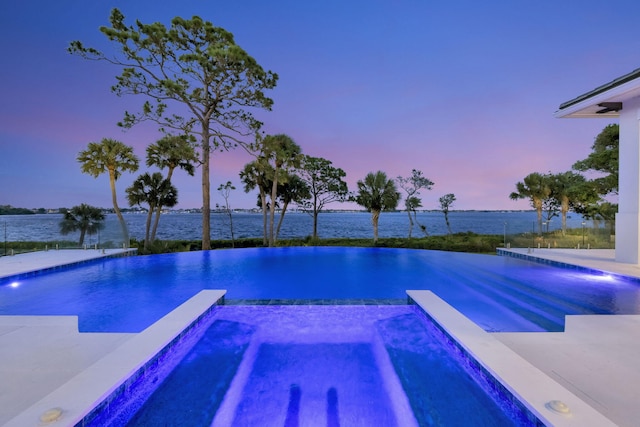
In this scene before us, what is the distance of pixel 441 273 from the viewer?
8.19m

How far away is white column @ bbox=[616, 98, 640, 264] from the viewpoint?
7723 millimetres

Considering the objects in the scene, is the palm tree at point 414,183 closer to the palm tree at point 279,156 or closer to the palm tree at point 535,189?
the palm tree at point 535,189

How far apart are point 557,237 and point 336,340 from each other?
11.6 m

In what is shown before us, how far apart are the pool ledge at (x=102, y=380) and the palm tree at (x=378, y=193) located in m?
14.6

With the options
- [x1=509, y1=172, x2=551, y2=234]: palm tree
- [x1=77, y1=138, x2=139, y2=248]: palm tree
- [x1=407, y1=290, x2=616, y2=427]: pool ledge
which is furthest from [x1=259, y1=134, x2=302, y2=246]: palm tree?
[x1=509, y1=172, x2=551, y2=234]: palm tree

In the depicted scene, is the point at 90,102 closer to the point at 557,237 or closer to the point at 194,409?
the point at 194,409

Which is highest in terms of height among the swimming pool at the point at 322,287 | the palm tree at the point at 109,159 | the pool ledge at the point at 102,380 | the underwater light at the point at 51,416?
the palm tree at the point at 109,159

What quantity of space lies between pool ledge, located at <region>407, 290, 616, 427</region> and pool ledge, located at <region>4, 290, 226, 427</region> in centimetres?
309

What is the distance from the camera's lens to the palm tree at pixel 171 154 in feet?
47.0

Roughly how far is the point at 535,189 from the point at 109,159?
2671cm

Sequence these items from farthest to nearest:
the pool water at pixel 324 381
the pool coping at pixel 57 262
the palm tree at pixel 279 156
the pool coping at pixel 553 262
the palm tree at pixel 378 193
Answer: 1. the palm tree at pixel 378 193
2. the palm tree at pixel 279 156
3. the pool coping at pixel 57 262
4. the pool coping at pixel 553 262
5. the pool water at pixel 324 381

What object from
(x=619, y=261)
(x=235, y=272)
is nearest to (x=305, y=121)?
(x=235, y=272)

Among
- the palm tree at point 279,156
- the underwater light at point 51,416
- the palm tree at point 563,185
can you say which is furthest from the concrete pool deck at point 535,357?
the palm tree at point 563,185

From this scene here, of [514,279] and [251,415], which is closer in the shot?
[251,415]
